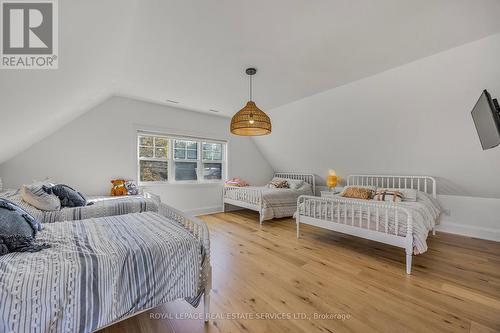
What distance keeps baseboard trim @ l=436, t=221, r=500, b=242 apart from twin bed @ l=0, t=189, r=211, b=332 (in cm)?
427

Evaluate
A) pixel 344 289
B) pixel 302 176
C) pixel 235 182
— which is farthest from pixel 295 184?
pixel 344 289

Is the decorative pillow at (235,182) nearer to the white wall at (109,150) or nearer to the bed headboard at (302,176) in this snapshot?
the white wall at (109,150)

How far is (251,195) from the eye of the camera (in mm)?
4383

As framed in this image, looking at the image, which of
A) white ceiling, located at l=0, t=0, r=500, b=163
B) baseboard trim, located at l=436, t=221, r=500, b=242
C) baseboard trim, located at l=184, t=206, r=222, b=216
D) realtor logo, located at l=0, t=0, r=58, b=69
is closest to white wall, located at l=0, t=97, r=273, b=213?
baseboard trim, located at l=184, t=206, r=222, b=216

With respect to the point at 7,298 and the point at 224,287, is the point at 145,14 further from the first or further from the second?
the point at 224,287

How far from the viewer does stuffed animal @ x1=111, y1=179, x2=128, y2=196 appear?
3.57 m

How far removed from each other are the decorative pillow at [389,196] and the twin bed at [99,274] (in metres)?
3.13

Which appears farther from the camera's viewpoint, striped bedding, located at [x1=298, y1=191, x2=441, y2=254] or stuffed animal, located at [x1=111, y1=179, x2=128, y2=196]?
stuffed animal, located at [x1=111, y1=179, x2=128, y2=196]

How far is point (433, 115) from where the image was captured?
2.80m

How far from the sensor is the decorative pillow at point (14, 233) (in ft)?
4.00

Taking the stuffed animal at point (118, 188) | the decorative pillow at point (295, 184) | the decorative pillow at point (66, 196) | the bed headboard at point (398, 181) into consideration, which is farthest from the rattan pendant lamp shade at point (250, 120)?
the bed headboard at point (398, 181)

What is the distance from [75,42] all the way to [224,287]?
7.18ft

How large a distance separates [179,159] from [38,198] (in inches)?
101

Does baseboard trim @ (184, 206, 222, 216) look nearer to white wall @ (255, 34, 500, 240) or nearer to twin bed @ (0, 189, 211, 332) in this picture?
white wall @ (255, 34, 500, 240)
